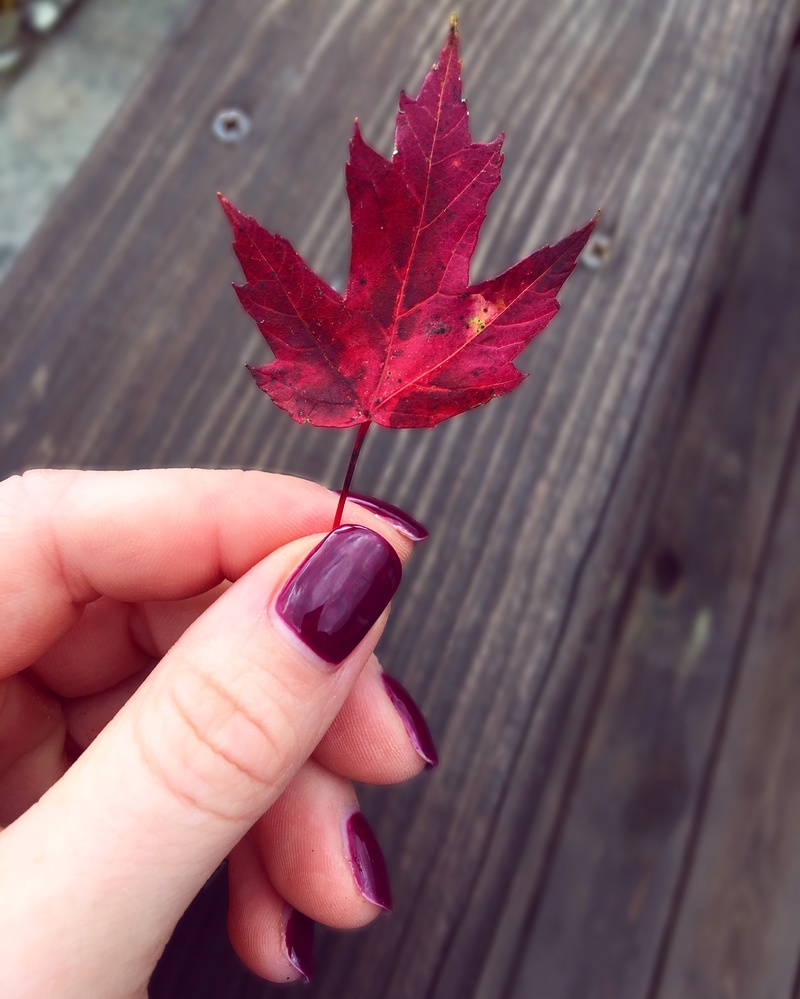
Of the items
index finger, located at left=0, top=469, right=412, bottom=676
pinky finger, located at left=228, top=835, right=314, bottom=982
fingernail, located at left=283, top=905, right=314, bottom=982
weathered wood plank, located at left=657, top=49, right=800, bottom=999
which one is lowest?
weathered wood plank, located at left=657, top=49, right=800, bottom=999

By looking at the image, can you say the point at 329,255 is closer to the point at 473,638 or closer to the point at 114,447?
the point at 114,447

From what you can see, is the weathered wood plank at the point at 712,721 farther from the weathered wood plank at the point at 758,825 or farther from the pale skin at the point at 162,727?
the pale skin at the point at 162,727

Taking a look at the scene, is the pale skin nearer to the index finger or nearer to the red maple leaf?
the index finger

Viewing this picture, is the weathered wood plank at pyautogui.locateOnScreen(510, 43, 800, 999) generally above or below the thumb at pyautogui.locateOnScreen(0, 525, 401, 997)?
below

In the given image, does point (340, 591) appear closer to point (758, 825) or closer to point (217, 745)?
point (217, 745)

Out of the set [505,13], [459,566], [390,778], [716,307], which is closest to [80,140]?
[505,13]

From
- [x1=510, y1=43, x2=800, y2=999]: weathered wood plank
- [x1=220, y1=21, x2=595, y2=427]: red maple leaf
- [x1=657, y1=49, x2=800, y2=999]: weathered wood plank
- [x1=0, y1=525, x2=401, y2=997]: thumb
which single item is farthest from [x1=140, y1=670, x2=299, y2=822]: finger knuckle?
[x1=657, y1=49, x2=800, y2=999]: weathered wood plank

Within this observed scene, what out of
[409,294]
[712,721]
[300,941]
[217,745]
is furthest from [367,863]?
[712,721]

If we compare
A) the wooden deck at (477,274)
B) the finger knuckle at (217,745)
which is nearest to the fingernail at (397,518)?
the wooden deck at (477,274)

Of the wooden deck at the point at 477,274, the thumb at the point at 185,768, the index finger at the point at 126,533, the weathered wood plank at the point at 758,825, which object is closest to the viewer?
the thumb at the point at 185,768
